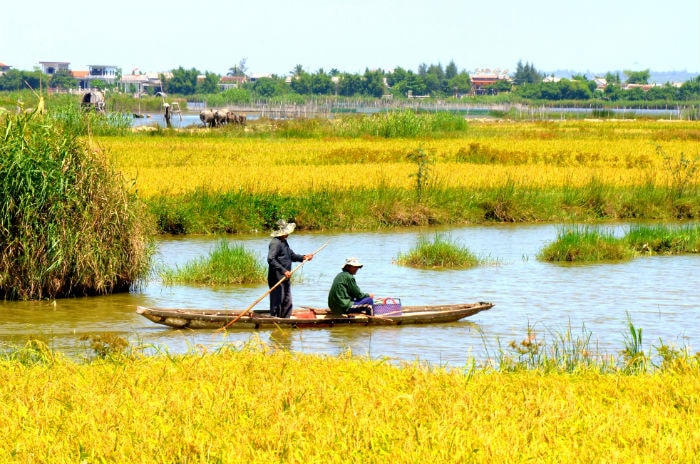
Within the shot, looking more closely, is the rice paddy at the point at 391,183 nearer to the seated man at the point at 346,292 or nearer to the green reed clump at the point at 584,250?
the seated man at the point at 346,292

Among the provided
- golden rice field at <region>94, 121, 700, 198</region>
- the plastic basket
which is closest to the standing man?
the plastic basket

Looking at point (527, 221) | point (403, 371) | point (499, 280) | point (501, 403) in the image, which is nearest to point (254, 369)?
point (403, 371)

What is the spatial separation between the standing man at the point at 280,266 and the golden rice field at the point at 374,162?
942 centimetres

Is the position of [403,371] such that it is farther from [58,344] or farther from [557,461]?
[58,344]

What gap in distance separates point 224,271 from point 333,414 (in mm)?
9858

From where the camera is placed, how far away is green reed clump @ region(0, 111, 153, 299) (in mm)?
14773

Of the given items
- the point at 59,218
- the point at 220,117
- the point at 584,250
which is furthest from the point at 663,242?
the point at 220,117

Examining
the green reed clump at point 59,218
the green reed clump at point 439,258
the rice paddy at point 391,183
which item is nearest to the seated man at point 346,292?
the green reed clump at point 59,218

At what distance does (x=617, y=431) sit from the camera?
6.88 meters

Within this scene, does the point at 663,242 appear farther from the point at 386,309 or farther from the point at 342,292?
the point at 342,292

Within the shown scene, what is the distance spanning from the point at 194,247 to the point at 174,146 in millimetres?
18315

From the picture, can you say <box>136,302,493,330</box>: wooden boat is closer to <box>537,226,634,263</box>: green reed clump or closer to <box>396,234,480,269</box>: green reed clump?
<box>396,234,480,269</box>: green reed clump

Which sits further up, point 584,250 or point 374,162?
point 374,162

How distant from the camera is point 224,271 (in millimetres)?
16953
